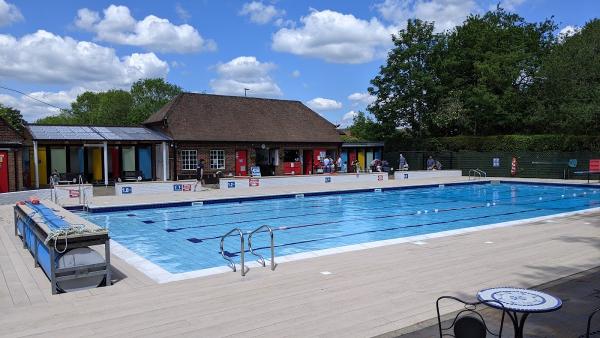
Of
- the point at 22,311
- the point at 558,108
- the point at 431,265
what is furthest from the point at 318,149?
the point at 22,311

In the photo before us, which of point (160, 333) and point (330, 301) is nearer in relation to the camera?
point (160, 333)

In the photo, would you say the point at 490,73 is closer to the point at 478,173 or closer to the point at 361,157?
the point at 478,173

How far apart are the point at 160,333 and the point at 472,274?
448 cm

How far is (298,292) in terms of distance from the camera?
5.81 metres

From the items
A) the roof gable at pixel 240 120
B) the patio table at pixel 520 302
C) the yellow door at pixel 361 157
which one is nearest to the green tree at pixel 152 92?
the roof gable at pixel 240 120

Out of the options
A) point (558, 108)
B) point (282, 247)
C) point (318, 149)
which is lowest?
point (282, 247)

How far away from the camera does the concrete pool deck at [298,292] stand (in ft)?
15.4

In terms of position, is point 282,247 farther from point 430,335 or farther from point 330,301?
point 430,335

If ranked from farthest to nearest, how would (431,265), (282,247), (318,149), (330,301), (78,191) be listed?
1. (318,149)
2. (78,191)
3. (282,247)
4. (431,265)
5. (330,301)

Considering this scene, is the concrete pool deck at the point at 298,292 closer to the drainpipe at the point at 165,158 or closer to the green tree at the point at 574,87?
the drainpipe at the point at 165,158

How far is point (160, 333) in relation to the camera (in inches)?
Answer: 177

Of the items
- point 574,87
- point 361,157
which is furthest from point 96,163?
point 574,87

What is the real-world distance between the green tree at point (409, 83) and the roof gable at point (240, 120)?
5084 mm

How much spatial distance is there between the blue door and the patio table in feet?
78.3
